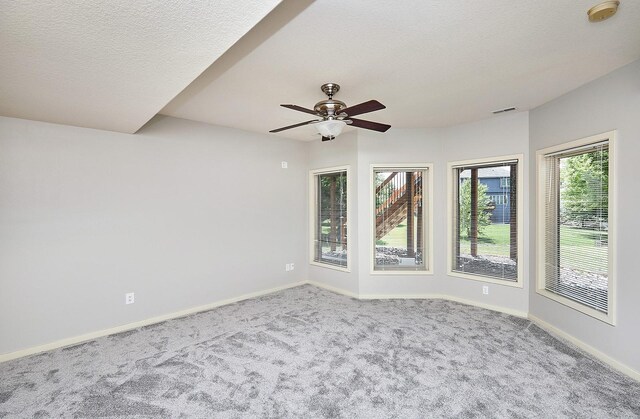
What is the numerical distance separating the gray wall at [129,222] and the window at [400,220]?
1551 millimetres

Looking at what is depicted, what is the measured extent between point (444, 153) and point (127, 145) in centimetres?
411

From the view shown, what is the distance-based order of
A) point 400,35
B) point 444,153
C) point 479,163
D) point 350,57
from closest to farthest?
point 400,35 → point 350,57 → point 479,163 → point 444,153

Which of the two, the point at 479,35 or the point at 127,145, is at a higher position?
the point at 479,35

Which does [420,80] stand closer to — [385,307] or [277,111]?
[277,111]

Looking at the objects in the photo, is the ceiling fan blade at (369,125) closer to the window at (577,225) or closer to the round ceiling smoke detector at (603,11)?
the round ceiling smoke detector at (603,11)

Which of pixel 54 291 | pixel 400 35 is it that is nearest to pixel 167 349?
pixel 54 291

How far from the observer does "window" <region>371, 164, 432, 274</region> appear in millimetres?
4512

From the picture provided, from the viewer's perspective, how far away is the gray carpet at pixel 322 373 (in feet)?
6.89

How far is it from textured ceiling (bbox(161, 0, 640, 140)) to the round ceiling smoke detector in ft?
0.13

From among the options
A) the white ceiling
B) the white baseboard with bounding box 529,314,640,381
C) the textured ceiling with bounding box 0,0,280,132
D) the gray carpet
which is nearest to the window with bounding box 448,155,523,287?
the white baseboard with bounding box 529,314,640,381

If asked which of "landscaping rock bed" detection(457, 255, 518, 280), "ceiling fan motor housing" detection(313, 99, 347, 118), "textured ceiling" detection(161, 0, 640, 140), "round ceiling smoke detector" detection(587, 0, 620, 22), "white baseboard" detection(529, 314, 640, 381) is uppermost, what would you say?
"textured ceiling" detection(161, 0, 640, 140)

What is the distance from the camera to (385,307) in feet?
13.4

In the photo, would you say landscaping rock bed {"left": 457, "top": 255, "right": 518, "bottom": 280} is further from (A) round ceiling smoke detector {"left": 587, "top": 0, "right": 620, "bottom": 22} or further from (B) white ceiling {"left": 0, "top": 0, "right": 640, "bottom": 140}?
(A) round ceiling smoke detector {"left": 587, "top": 0, "right": 620, "bottom": 22}

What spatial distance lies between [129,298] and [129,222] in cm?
88
